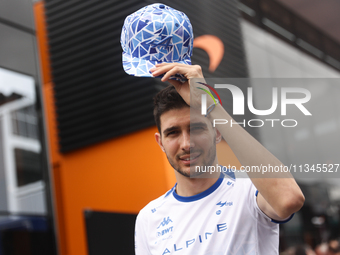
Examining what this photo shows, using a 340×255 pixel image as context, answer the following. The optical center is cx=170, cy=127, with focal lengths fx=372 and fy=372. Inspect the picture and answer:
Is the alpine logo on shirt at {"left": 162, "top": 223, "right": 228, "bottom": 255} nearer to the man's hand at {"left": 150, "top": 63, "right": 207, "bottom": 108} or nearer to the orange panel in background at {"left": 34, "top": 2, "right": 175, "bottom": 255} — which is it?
the man's hand at {"left": 150, "top": 63, "right": 207, "bottom": 108}

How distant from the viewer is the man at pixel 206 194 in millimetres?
1244

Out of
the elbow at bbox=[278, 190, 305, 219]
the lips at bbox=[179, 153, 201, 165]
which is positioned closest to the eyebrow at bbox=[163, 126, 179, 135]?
the lips at bbox=[179, 153, 201, 165]

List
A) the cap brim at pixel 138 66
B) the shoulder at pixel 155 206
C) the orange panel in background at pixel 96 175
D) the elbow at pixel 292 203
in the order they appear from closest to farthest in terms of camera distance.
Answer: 1. the elbow at pixel 292 203
2. the cap brim at pixel 138 66
3. the shoulder at pixel 155 206
4. the orange panel in background at pixel 96 175

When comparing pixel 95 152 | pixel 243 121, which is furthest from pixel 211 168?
pixel 95 152

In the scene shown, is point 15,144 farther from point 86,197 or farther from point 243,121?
point 243,121

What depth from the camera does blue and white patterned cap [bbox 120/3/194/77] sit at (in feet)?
4.75

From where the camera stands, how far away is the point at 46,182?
5422mm

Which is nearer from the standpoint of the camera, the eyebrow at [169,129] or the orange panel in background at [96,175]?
the eyebrow at [169,129]

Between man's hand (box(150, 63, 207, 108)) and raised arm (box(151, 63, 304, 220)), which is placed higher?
man's hand (box(150, 63, 207, 108))

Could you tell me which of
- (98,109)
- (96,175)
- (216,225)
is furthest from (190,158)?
(98,109)

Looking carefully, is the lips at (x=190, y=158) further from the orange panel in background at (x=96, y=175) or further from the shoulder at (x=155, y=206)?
the orange panel in background at (x=96, y=175)

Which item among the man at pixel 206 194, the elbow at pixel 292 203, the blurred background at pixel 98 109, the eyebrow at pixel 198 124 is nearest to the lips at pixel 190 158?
the man at pixel 206 194

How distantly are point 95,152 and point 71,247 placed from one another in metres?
1.37

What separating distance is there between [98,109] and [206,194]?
3.97 metres
